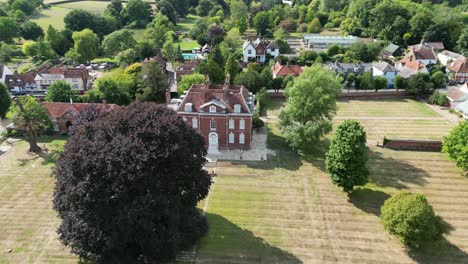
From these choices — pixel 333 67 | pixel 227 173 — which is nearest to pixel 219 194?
pixel 227 173

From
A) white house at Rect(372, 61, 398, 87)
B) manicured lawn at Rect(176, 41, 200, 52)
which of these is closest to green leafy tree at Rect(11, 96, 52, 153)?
white house at Rect(372, 61, 398, 87)

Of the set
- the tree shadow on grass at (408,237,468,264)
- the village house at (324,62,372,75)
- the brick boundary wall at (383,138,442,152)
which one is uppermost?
the village house at (324,62,372,75)

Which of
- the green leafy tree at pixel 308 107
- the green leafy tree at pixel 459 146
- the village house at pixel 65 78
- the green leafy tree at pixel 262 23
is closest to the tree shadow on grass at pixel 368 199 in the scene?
the green leafy tree at pixel 308 107

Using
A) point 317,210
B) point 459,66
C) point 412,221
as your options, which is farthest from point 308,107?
point 459,66

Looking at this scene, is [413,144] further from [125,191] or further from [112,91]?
[112,91]

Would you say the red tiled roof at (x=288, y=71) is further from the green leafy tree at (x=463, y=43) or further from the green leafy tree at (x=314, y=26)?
the green leafy tree at (x=314, y=26)

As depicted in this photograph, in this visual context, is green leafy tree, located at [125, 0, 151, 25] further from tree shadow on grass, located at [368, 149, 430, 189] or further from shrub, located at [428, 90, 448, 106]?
tree shadow on grass, located at [368, 149, 430, 189]

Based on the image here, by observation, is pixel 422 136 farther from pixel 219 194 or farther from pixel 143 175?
pixel 143 175
